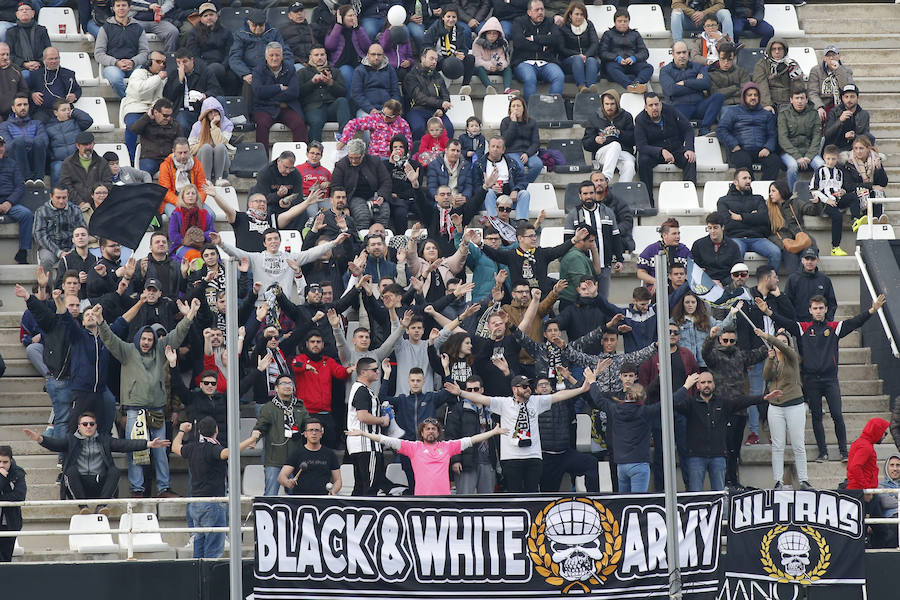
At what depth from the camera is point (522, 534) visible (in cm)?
1530

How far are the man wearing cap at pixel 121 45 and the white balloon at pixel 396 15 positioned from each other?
3.46 m

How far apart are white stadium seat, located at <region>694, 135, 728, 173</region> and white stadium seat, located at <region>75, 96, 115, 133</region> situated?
801 cm

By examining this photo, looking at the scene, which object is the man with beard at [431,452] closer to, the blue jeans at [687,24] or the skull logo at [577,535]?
the skull logo at [577,535]

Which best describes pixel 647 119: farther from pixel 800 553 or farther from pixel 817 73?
pixel 800 553

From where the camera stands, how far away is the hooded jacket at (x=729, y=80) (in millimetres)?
23578

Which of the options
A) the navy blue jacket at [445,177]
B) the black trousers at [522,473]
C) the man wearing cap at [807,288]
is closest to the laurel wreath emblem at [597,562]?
the black trousers at [522,473]

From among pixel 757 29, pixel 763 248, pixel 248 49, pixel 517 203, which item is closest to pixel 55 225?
pixel 248 49

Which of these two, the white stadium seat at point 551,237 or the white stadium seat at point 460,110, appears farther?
the white stadium seat at point 460,110

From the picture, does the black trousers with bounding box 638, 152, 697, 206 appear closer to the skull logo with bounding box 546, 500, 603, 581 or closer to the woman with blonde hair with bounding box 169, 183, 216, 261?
the woman with blonde hair with bounding box 169, 183, 216, 261

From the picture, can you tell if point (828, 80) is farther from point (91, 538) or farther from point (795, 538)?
point (91, 538)

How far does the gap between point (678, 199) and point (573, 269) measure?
3.25m

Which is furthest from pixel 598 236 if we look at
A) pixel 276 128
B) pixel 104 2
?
pixel 104 2

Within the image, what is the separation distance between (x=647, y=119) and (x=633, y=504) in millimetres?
8209

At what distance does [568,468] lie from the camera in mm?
A: 17703
